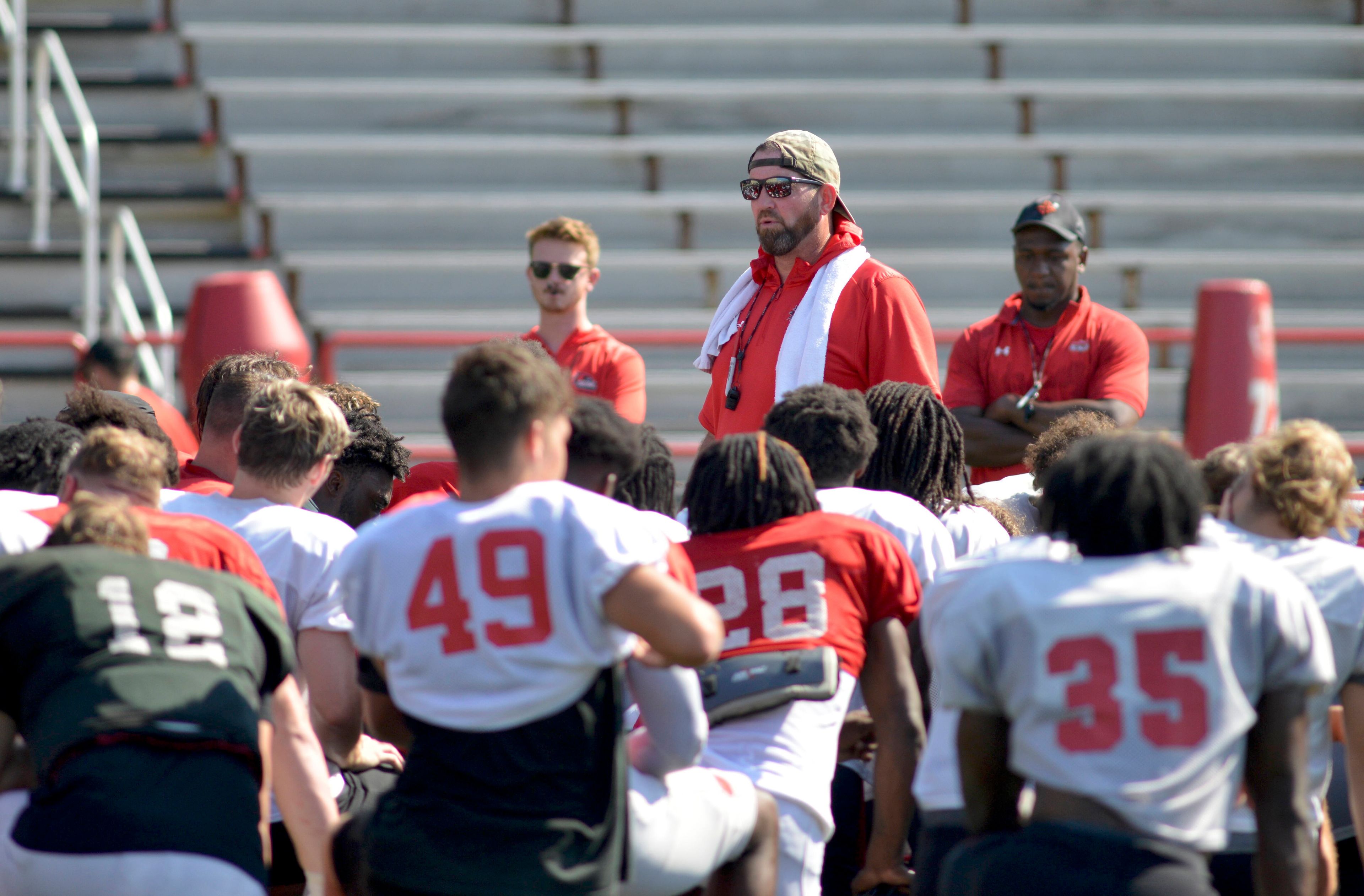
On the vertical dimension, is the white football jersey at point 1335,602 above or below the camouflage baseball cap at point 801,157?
below

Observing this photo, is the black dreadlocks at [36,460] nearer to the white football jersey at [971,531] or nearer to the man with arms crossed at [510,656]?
the man with arms crossed at [510,656]

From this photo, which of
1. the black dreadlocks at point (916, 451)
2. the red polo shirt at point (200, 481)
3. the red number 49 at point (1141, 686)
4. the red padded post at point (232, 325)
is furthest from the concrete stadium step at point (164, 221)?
the red number 49 at point (1141, 686)

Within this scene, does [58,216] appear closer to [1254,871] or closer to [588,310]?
[588,310]

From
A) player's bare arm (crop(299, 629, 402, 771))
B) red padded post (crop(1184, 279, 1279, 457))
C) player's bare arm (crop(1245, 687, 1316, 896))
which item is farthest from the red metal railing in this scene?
player's bare arm (crop(1245, 687, 1316, 896))

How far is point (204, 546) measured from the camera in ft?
8.20

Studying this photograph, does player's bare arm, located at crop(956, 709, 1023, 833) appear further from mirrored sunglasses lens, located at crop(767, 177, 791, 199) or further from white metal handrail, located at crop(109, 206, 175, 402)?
white metal handrail, located at crop(109, 206, 175, 402)

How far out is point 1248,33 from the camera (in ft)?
31.3

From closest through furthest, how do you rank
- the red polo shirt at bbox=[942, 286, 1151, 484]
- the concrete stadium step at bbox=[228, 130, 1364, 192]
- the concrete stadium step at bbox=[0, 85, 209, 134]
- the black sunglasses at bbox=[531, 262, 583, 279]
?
the red polo shirt at bbox=[942, 286, 1151, 484] < the black sunglasses at bbox=[531, 262, 583, 279] < the concrete stadium step at bbox=[228, 130, 1364, 192] < the concrete stadium step at bbox=[0, 85, 209, 134]

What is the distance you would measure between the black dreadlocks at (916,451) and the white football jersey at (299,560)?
1.30 m

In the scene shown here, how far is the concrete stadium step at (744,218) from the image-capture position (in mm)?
8961

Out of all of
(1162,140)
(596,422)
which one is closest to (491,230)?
(1162,140)

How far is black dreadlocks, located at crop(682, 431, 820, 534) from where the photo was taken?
2.82 m

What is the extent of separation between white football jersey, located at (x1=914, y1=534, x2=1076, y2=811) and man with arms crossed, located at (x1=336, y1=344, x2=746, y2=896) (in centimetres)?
38

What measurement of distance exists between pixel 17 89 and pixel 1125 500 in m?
8.16
